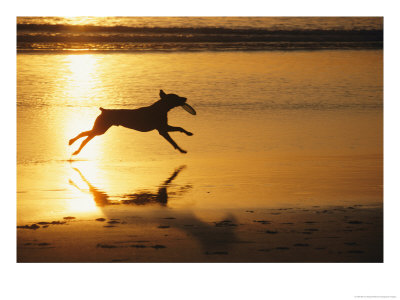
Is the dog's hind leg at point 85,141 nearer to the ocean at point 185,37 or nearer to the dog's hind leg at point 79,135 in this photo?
the dog's hind leg at point 79,135

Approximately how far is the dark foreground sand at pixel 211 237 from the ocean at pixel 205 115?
11.0 inches

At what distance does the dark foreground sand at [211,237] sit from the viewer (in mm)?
6398

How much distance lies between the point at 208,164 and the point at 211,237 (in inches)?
94.2

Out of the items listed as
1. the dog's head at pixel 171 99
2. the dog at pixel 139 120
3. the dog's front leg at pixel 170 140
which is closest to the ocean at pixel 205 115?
the dog's front leg at pixel 170 140

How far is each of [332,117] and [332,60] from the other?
13.3 ft

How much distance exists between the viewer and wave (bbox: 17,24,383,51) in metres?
16.5

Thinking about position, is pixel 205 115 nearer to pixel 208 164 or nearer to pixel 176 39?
pixel 208 164

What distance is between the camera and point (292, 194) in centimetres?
795

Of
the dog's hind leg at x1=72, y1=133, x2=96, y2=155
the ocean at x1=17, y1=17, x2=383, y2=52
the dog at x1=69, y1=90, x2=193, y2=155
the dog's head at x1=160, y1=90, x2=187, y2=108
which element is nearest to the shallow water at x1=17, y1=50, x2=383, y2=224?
the dog's hind leg at x1=72, y1=133, x2=96, y2=155

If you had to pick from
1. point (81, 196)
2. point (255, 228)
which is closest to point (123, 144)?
point (81, 196)

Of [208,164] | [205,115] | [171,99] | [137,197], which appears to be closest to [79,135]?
[171,99]

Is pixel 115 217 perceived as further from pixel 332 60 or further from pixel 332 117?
pixel 332 60

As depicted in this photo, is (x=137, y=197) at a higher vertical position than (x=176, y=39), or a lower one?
lower

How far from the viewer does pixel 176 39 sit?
→ 56.0 ft
